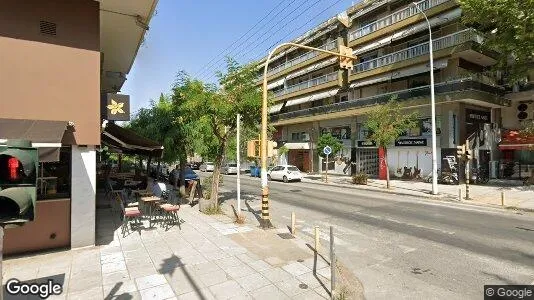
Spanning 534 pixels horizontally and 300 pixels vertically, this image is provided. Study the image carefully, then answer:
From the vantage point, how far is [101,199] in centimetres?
1641

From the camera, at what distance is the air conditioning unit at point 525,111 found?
87.8 feet

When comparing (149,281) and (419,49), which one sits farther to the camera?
(419,49)

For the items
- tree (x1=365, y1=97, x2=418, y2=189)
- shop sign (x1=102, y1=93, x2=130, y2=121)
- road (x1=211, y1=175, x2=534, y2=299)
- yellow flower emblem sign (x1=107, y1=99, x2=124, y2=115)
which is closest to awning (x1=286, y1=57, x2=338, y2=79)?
tree (x1=365, y1=97, x2=418, y2=189)

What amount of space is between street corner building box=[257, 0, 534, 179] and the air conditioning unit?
0.06 meters

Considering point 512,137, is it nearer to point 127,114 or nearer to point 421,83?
point 421,83

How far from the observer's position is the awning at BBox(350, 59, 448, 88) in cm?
2469

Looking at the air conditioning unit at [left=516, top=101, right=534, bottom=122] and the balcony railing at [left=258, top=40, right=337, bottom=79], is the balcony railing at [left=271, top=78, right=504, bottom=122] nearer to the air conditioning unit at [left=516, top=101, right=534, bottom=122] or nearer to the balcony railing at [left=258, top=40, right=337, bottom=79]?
the air conditioning unit at [left=516, top=101, right=534, bottom=122]

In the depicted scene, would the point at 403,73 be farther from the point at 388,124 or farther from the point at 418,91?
the point at 388,124

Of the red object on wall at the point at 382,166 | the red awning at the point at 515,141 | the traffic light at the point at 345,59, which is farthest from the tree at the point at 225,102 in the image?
the red awning at the point at 515,141

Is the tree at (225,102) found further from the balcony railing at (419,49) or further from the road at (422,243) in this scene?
the balcony railing at (419,49)

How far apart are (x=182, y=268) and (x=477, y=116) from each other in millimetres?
27075

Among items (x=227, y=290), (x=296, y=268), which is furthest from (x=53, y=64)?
(x=296, y=268)

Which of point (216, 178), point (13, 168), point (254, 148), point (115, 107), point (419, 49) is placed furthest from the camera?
point (419, 49)

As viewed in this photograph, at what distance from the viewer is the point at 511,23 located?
17.6 meters
